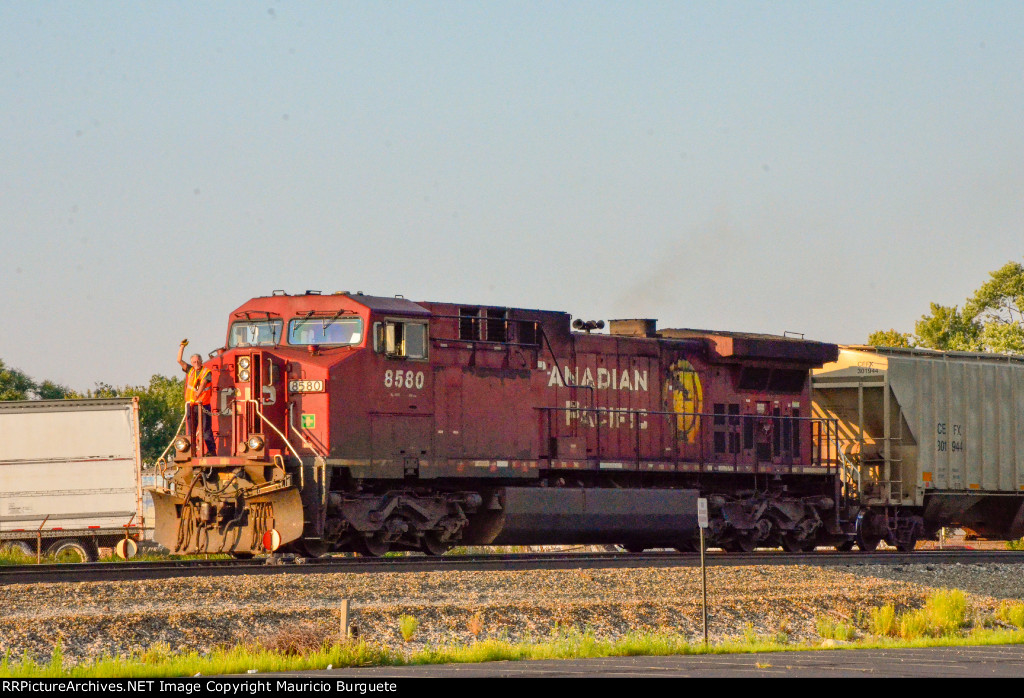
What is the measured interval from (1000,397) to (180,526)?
1737cm

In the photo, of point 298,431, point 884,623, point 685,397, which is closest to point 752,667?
point 884,623

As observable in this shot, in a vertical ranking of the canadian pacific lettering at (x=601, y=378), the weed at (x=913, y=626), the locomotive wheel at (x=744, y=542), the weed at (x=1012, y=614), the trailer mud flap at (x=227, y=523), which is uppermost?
the canadian pacific lettering at (x=601, y=378)

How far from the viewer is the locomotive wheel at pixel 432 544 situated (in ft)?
66.8

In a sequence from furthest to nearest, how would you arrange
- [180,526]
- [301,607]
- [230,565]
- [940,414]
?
1. [940,414]
2. [180,526]
3. [230,565]
4. [301,607]

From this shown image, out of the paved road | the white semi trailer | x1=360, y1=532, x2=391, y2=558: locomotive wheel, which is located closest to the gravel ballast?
the paved road

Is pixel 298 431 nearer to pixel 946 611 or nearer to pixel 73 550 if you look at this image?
pixel 946 611

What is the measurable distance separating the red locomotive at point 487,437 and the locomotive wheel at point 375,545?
2 cm

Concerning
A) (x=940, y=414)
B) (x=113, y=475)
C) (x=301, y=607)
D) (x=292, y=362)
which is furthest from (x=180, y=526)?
(x=940, y=414)

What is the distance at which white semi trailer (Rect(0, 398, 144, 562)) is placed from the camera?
88.2 ft

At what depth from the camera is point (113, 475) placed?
27078 mm

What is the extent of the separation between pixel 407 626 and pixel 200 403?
A: 701 cm

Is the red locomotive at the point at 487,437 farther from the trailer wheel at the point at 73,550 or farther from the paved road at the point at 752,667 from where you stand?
the trailer wheel at the point at 73,550

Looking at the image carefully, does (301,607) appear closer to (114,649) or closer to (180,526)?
(114,649)

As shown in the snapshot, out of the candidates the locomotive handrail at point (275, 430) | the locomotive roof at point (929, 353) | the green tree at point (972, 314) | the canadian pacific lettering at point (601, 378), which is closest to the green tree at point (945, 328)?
the green tree at point (972, 314)
